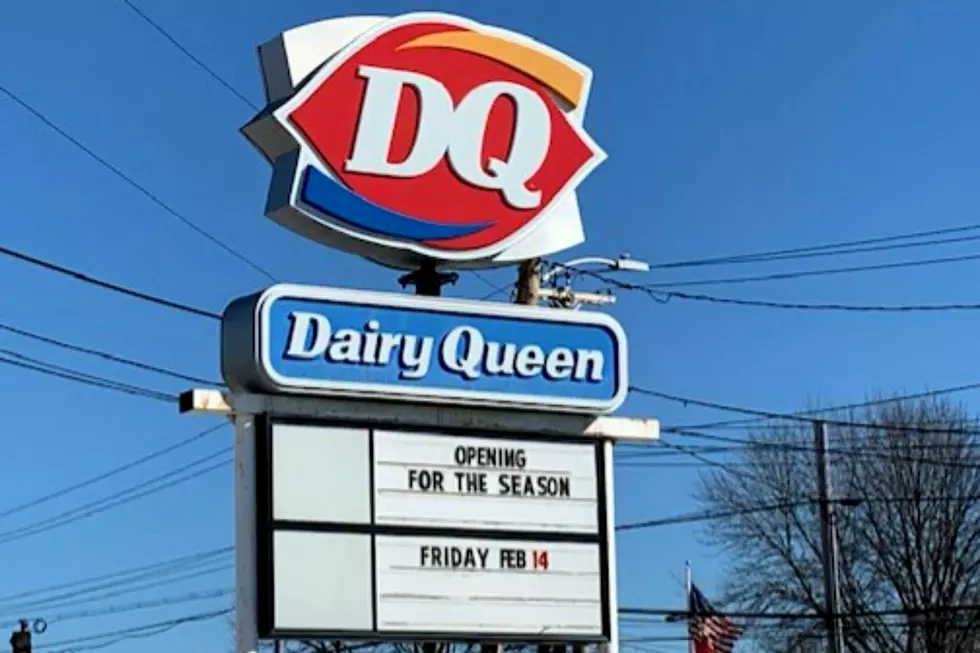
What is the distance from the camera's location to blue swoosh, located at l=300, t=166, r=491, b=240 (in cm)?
1355

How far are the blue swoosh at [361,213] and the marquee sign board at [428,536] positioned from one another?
1.57 metres

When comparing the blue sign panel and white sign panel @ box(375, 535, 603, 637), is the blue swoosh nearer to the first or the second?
the blue sign panel

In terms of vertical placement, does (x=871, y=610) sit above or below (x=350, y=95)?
below

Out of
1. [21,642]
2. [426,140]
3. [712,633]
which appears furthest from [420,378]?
[21,642]

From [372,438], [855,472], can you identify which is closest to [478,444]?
[372,438]

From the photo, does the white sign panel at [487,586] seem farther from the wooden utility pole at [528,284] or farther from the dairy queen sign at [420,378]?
the wooden utility pole at [528,284]

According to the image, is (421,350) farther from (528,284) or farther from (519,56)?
(528,284)

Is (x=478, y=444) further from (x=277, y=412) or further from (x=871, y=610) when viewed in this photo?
(x=871, y=610)

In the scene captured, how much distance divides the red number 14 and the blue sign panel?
3.56 feet

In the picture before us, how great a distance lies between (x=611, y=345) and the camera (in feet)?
46.8

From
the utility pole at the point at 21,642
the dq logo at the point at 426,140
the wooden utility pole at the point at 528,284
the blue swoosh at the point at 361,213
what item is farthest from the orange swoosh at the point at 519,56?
A: the utility pole at the point at 21,642

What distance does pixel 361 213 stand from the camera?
13.8 m

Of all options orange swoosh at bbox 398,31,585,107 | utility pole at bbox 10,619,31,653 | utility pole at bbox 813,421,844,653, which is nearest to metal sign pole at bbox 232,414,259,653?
orange swoosh at bbox 398,31,585,107

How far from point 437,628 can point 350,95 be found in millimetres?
3952
